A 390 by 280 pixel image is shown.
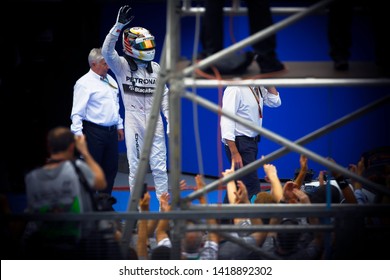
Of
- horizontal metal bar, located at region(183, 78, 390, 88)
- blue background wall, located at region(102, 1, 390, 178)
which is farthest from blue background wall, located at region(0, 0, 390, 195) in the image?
horizontal metal bar, located at region(183, 78, 390, 88)

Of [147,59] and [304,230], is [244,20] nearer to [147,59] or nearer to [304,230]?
[147,59]

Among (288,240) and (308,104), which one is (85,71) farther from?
(288,240)

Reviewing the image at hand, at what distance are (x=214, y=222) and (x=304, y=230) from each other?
0.71 meters

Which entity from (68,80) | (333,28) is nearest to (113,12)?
(68,80)

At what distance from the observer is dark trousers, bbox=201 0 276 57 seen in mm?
5797

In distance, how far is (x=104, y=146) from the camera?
29.8ft

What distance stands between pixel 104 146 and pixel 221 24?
3561 mm

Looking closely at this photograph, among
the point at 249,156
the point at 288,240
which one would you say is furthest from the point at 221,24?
the point at 249,156

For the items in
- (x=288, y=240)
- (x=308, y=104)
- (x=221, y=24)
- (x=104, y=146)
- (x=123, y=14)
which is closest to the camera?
(x=288, y=240)

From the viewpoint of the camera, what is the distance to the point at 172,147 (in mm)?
5656

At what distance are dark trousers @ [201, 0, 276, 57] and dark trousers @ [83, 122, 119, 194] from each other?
3376mm

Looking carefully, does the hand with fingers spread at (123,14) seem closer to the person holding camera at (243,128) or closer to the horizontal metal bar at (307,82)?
the person holding camera at (243,128)

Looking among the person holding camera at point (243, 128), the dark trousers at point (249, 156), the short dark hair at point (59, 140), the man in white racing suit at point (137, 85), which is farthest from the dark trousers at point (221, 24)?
the man in white racing suit at point (137, 85)

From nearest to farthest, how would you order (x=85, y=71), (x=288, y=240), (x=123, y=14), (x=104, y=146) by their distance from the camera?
1. (x=288, y=240)
2. (x=123, y=14)
3. (x=104, y=146)
4. (x=85, y=71)
